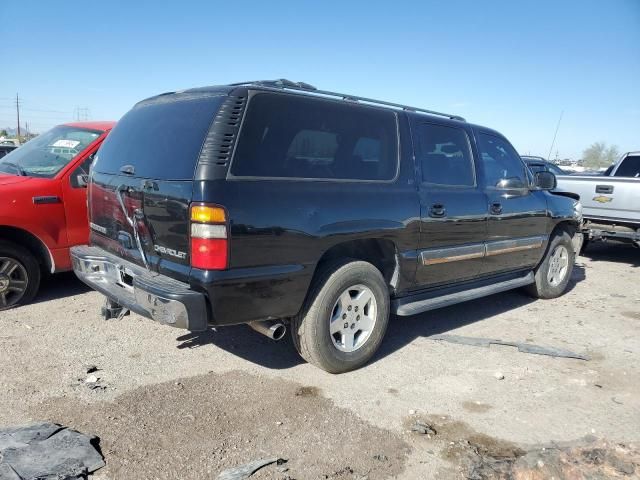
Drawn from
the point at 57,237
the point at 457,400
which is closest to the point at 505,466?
the point at 457,400

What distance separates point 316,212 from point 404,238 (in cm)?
97

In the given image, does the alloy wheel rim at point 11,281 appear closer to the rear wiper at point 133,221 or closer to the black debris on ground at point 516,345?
the rear wiper at point 133,221

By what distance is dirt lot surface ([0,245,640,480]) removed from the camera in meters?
2.85

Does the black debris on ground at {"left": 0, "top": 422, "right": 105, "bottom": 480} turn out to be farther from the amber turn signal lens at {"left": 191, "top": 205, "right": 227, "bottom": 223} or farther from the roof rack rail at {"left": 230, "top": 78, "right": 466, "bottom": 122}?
the roof rack rail at {"left": 230, "top": 78, "right": 466, "bottom": 122}

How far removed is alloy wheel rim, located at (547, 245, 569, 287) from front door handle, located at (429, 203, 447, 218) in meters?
2.58

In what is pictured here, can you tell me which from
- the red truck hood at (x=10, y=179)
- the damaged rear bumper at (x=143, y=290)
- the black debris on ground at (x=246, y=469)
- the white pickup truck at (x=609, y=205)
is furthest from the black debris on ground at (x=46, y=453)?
the white pickup truck at (x=609, y=205)

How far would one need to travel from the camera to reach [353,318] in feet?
12.9

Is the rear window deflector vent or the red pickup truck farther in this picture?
the red pickup truck

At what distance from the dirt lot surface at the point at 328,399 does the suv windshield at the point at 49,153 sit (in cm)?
139

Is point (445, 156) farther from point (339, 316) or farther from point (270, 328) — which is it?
point (270, 328)

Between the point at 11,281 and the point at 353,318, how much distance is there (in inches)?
133

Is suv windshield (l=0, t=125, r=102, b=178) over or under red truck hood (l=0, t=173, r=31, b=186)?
over

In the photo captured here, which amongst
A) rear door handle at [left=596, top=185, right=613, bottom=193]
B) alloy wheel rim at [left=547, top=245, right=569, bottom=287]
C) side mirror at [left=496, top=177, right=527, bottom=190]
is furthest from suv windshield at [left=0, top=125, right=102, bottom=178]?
rear door handle at [left=596, top=185, right=613, bottom=193]

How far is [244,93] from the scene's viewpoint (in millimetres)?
3291
